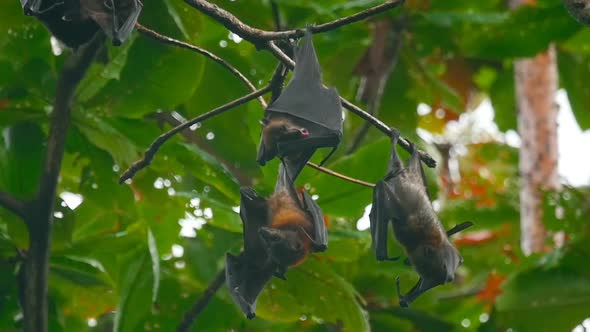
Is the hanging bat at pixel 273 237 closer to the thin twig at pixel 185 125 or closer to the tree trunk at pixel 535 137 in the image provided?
the thin twig at pixel 185 125

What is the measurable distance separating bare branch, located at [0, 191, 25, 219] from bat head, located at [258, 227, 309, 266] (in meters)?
1.49

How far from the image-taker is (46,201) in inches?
188

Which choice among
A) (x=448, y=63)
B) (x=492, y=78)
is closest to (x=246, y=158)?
(x=448, y=63)

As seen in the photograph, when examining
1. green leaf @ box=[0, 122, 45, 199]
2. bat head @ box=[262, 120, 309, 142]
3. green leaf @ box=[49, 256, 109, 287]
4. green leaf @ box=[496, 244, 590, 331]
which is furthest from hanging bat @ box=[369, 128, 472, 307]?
green leaf @ box=[496, 244, 590, 331]

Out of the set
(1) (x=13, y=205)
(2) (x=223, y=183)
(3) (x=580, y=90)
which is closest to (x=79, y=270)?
(1) (x=13, y=205)

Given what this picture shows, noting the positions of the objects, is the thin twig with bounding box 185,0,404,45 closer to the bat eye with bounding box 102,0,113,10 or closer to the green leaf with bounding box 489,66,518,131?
the bat eye with bounding box 102,0,113,10

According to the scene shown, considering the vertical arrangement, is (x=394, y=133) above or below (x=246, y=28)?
below

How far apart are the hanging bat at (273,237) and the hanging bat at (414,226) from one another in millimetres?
219

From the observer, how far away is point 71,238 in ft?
17.1

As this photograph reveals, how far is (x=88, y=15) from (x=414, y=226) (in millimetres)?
1272

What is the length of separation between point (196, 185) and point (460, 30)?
85.4 inches

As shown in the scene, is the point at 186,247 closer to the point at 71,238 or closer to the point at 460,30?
the point at 71,238

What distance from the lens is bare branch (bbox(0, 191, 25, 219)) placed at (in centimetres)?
480

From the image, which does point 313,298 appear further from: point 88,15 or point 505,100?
point 505,100
